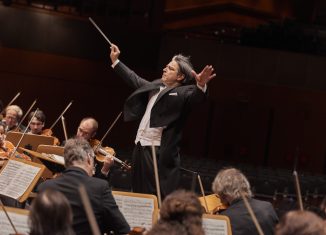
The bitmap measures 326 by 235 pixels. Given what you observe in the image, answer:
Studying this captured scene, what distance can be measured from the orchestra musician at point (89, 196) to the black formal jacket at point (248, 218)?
27.1 inches

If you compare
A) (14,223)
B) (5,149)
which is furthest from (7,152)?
(14,223)

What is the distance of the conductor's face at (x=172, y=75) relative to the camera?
5367mm

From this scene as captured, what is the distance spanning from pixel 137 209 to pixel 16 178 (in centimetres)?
100

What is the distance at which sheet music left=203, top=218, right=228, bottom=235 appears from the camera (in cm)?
398

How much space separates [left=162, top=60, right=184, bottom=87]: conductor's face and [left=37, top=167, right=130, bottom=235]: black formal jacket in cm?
Answer: 149

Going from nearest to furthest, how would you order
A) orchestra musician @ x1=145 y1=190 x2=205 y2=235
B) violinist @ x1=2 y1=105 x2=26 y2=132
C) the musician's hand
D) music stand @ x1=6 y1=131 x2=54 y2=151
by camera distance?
orchestra musician @ x1=145 y1=190 x2=205 y2=235
the musician's hand
music stand @ x1=6 y1=131 x2=54 y2=151
violinist @ x1=2 y1=105 x2=26 y2=132

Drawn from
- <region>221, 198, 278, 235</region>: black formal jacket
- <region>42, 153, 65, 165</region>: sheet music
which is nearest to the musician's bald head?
<region>42, 153, 65, 165</region>: sheet music

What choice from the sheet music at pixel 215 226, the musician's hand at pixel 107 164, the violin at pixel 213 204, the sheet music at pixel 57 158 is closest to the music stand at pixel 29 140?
the sheet music at pixel 57 158

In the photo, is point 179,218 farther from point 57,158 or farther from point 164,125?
point 57,158

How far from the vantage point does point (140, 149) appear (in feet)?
17.6

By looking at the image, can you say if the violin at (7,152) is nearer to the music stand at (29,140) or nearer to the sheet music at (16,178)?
the music stand at (29,140)

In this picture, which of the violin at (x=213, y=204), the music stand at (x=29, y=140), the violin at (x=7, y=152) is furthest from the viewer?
the music stand at (x=29, y=140)

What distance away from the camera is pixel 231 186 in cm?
449

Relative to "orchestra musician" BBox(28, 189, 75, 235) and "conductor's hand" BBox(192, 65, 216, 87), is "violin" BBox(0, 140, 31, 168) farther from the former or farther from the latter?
"orchestra musician" BBox(28, 189, 75, 235)
